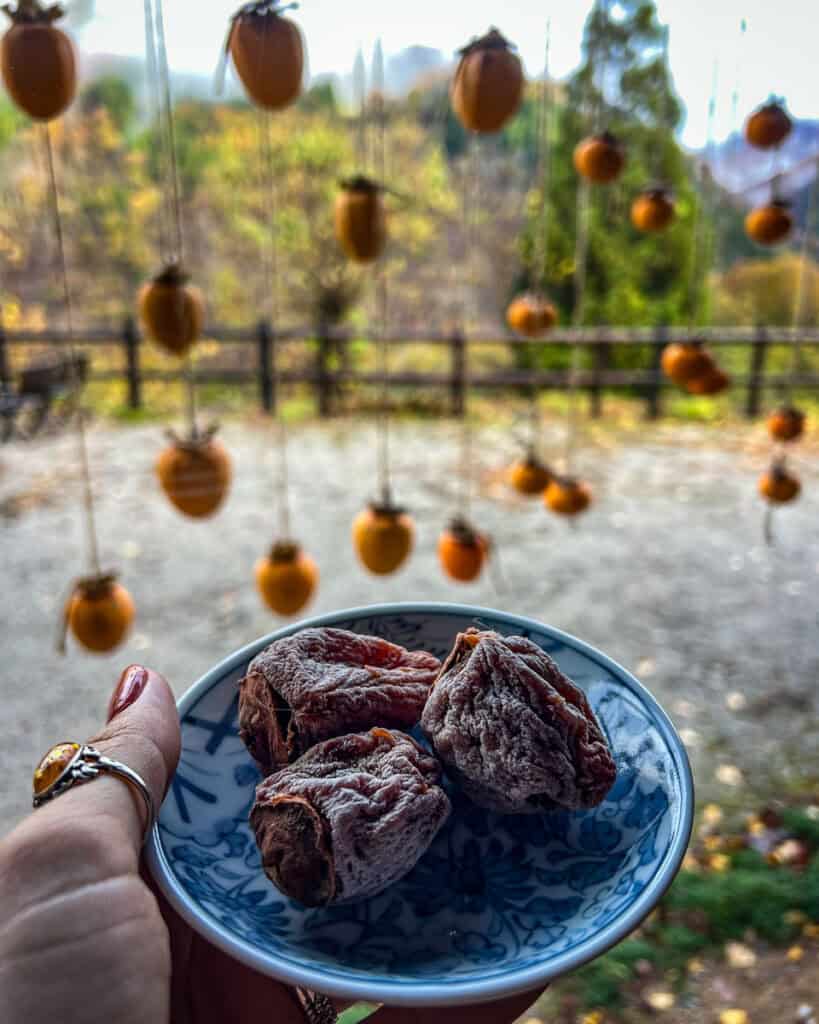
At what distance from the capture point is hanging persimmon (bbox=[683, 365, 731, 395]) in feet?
4.69

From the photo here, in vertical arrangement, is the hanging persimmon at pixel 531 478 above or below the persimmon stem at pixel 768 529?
above

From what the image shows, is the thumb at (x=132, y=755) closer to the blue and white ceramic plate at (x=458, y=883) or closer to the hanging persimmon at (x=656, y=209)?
the blue and white ceramic plate at (x=458, y=883)

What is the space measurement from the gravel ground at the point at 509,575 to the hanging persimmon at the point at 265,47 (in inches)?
47.9

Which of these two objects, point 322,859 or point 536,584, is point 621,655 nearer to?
point 536,584

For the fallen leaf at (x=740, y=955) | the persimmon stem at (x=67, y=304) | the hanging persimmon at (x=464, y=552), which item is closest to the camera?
the persimmon stem at (x=67, y=304)

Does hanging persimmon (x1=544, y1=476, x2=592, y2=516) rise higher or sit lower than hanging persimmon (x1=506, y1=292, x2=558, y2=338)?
lower

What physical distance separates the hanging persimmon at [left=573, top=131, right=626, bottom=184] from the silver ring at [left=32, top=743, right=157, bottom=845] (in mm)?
1175

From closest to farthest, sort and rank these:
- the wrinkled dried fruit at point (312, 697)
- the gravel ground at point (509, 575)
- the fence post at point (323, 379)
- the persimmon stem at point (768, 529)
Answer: the wrinkled dried fruit at point (312, 697), the gravel ground at point (509, 575), the persimmon stem at point (768, 529), the fence post at point (323, 379)

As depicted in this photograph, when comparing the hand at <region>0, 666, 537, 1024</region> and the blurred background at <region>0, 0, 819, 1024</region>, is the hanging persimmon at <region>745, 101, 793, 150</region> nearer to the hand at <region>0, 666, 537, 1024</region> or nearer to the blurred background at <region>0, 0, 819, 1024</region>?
the blurred background at <region>0, 0, 819, 1024</region>

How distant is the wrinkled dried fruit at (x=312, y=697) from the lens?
48 cm

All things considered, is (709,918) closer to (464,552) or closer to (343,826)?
(464,552)

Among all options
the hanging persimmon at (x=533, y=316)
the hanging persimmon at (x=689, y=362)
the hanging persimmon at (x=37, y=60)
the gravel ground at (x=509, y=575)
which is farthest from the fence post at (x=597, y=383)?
the hanging persimmon at (x=37, y=60)

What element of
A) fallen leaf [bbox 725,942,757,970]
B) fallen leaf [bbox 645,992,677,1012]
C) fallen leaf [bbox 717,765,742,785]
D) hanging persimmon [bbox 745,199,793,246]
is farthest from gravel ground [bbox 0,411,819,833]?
hanging persimmon [bbox 745,199,793,246]

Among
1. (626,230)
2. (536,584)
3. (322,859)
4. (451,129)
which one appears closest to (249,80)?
(322,859)
